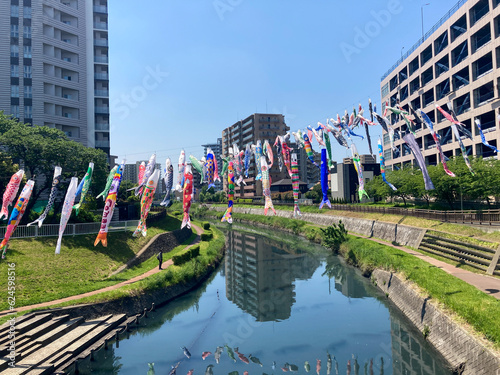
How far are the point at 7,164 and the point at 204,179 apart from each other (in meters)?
17.6

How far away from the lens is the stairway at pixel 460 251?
20.6 meters

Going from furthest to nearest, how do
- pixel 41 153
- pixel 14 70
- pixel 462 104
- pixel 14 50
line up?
pixel 14 50 < pixel 14 70 < pixel 462 104 < pixel 41 153

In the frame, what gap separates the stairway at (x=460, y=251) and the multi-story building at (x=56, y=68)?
2037 inches

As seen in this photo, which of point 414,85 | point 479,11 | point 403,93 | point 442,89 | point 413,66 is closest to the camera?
point 479,11

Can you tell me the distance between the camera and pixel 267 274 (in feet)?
107

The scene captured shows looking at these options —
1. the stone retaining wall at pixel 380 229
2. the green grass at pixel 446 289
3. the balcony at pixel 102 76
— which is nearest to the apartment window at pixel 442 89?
the stone retaining wall at pixel 380 229

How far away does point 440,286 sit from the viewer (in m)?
17.5

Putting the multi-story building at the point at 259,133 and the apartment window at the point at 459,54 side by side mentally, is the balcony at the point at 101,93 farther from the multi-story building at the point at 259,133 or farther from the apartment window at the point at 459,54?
the apartment window at the point at 459,54

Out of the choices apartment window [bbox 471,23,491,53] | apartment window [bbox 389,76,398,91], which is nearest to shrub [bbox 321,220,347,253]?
apartment window [bbox 471,23,491,53]

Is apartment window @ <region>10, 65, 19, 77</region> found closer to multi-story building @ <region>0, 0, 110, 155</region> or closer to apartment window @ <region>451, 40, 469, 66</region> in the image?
multi-story building @ <region>0, 0, 110, 155</region>

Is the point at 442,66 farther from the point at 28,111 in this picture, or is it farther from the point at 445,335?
the point at 28,111

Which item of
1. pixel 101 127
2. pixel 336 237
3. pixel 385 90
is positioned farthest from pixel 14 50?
pixel 385 90

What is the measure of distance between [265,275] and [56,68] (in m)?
46.5

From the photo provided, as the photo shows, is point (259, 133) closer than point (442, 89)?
No
